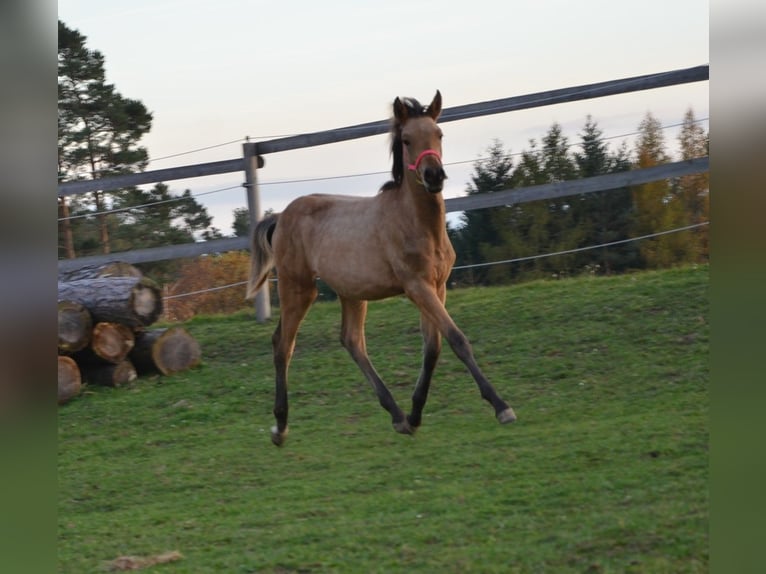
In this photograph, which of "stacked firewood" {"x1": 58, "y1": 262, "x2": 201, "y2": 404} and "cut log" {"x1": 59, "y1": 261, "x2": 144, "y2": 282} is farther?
"cut log" {"x1": 59, "y1": 261, "x2": 144, "y2": 282}

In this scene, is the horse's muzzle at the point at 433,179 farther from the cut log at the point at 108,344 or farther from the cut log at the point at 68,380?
the cut log at the point at 68,380

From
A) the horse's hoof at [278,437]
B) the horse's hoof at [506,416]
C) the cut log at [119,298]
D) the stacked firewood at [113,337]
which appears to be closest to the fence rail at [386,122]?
the stacked firewood at [113,337]

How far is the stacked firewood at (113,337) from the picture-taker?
8398mm

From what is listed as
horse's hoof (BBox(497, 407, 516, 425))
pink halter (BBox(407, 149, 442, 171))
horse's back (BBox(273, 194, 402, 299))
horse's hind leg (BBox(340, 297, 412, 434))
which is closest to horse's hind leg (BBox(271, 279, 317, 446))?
horse's back (BBox(273, 194, 402, 299))

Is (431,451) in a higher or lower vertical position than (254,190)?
lower

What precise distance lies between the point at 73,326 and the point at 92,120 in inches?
397

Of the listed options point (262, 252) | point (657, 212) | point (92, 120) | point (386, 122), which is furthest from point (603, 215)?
point (92, 120)

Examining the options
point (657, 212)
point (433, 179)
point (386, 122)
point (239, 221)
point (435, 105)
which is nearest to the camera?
point (433, 179)

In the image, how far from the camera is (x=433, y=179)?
4.82 m

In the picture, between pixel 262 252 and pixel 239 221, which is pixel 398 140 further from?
pixel 239 221

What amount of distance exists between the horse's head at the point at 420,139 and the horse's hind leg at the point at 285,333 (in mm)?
1514

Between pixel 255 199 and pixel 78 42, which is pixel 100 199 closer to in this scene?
pixel 78 42

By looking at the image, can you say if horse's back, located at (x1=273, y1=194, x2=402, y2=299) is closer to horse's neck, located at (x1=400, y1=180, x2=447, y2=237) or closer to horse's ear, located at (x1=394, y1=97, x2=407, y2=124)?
horse's neck, located at (x1=400, y1=180, x2=447, y2=237)

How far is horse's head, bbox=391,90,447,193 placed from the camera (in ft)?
15.9
